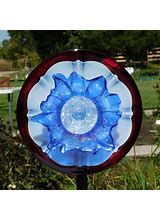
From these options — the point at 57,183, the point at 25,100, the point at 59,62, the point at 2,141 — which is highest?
the point at 59,62

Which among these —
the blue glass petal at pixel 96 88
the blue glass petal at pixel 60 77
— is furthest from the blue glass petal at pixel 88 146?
the blue glass petal at pixel 60 77

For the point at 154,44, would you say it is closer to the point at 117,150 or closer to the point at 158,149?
the point at 158,149

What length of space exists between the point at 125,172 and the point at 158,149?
0.39 metres

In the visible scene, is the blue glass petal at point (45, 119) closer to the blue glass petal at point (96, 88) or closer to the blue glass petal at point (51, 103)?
the blue glass petal at point (51, 103)

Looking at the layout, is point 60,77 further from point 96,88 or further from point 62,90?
point 96,88

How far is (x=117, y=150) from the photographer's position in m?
3.44

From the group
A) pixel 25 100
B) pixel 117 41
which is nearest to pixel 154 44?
pixel 117 41

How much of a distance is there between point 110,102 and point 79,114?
209 mm

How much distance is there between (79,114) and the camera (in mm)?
3377

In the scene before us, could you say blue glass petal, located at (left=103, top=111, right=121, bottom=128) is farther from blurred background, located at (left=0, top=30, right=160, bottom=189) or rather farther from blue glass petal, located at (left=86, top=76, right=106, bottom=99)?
blurred background, located at (left=0, top=30, right=160, bottom=189)

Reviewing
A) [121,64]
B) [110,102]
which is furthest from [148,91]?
[110,102]

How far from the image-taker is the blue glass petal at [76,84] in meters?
3.39

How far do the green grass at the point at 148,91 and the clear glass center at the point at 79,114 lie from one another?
3.50 feet

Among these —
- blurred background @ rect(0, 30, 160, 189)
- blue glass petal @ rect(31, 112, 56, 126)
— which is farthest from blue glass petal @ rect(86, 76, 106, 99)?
blurred background @ rect(0, 30, 160, 189)
